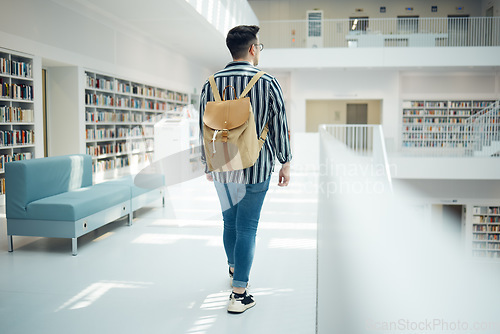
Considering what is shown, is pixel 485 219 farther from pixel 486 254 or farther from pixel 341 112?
pixel 341 112

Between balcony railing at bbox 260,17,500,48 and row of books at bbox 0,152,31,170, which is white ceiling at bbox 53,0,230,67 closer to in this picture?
row of books at bbox 0,152,31,170

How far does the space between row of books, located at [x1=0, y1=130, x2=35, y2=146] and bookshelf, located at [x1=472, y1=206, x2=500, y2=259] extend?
39.3ft

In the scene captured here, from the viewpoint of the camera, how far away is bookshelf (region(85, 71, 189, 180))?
8055 mm

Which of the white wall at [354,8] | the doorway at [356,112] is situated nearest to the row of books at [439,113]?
the white wall at [354,8]

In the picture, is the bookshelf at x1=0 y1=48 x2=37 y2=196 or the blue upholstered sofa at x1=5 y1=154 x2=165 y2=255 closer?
the blue upholstered sofa at x1=5 y1=154 x2=165 y2=255

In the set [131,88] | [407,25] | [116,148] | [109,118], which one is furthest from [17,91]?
[407,25]

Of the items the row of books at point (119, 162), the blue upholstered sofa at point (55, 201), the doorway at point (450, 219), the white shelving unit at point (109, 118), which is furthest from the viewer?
the doorway at point (450, 219)

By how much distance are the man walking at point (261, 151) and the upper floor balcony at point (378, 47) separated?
12310 millimetres

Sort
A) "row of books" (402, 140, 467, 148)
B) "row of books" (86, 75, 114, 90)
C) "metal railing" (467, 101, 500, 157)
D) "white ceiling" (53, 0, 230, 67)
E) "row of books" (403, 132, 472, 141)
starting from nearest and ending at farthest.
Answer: "white ceiling" (53, 0, 230, 67), "row of books" (86, 75, 114, 90), "metal railing" (467, 101, 500, 157), "row of books" (402, 140, 467, 148), "row of books" (403, 132, 472, 141)

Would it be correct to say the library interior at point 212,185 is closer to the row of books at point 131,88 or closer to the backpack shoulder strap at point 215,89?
the row of books at point 131,88

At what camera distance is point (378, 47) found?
13656 millimetres

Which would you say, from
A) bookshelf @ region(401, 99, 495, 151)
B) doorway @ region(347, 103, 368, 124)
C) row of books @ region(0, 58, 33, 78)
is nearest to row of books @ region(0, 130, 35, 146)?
row of books @ region(0, 58, 33, 78)

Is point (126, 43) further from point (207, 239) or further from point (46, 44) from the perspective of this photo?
point (207, 239)

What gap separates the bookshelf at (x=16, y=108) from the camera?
5801 mm
